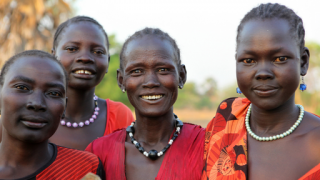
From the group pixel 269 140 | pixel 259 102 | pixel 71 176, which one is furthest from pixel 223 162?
pixel 71 176

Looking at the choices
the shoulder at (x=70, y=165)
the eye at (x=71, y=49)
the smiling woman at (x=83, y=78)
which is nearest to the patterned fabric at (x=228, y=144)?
the shoulder at (x=70, y=165)

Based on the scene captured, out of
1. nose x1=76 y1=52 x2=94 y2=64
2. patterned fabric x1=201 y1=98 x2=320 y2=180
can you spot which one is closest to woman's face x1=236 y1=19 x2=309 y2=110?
patterned fabric x1=201 y1=98 x2=320 y2=180

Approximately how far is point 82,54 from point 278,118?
2.04m

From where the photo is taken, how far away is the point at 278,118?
2311 millimetres

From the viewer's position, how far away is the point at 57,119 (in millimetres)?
2414

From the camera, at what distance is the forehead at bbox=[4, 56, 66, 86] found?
2371 millimetres

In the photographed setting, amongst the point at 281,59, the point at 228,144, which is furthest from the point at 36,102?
the point at 281,59

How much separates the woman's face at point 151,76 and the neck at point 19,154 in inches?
34.2

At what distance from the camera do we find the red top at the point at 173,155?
2607 mm

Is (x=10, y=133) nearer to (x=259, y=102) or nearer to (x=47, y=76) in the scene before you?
(x=47, y=76)

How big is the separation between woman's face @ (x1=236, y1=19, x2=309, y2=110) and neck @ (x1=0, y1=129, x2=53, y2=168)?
1.53 m

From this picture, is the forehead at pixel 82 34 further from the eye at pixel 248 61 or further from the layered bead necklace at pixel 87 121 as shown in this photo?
the eye at pixel 248 61

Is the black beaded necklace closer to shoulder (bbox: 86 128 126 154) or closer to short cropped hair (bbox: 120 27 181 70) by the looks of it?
shoulder (bbox: 86 128 126 154)

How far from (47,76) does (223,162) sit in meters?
1.40
